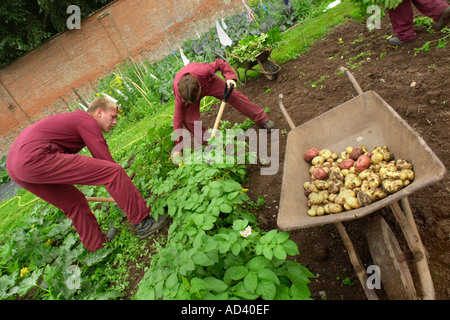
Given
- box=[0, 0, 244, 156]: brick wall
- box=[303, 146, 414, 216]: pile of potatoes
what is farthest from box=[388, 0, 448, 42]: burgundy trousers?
box=[0, 0, 244, 156]: brick wall

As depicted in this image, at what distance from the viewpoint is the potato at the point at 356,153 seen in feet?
6.92

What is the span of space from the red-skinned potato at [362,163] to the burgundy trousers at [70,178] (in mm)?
2291

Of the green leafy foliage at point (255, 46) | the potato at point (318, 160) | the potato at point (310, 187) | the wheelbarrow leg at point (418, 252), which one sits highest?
the green leafy foliage at point (255, 46)

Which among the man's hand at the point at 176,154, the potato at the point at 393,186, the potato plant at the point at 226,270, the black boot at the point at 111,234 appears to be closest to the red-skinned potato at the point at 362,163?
the potato at the point at 393,186

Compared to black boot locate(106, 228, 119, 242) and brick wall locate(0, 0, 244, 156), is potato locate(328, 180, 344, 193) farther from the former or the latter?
brick wall locate(0, 0, 244, 156)

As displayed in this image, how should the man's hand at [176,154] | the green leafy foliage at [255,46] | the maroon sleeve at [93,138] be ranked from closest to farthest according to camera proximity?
the maroon sleeve at [93,138] < the man's hand at [176,154] < the green leafy foliage at [255,46]

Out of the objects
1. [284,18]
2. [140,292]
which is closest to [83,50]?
[284,18]

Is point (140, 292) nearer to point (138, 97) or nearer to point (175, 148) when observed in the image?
point (175, 148)

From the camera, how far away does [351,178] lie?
6.32 feet

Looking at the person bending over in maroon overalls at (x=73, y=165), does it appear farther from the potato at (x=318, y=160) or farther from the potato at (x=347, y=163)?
the potato at (x=347, y=163)

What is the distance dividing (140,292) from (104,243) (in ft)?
6.77

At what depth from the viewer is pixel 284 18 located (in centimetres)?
743

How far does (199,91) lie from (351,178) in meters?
2.06

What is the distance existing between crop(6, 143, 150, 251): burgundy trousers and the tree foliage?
1185 cm
